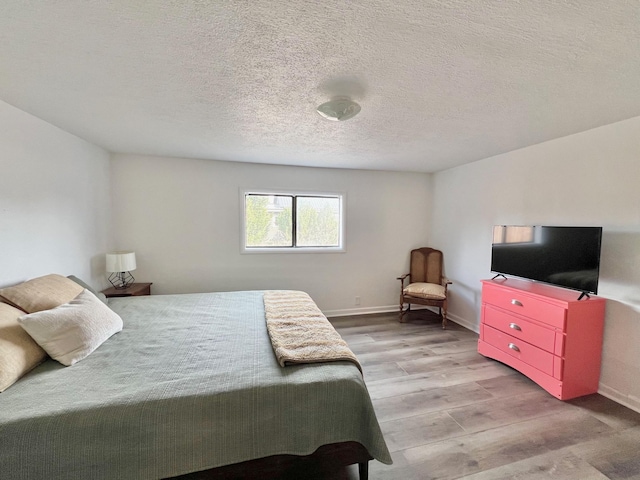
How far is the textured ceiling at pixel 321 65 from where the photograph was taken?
3.74ft

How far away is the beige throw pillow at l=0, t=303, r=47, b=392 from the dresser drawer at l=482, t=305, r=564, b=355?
368 cm

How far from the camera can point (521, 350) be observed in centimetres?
266

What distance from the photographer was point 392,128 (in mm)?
2486

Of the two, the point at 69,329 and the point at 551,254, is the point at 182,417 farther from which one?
the point at 551,254

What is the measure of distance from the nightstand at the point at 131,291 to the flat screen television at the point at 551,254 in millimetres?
4249

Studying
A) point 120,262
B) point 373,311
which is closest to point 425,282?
point 373,311

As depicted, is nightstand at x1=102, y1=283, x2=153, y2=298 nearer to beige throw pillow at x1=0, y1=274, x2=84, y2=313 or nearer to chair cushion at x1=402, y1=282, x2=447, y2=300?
beige throw pillow at x1=0, y1=274, x2=84, y2=313

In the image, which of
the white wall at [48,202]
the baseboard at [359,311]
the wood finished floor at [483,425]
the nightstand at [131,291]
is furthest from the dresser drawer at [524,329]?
the white wall at [48,202]

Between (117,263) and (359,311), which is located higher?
(117,263)

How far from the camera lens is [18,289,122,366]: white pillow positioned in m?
1.59

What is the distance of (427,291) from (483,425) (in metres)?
2.07

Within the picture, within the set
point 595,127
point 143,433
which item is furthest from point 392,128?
point 143,433

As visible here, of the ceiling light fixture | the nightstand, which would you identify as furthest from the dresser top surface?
the nightstand

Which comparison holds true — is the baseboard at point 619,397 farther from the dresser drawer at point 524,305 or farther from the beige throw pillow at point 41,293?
the beige throw pillow at point 41,293
